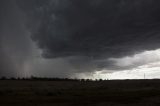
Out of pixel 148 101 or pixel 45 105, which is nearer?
pixel 45 105

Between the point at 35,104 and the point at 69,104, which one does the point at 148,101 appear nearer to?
the point at 69,104

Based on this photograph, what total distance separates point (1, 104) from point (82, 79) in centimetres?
6549

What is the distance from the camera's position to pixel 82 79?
10144cm

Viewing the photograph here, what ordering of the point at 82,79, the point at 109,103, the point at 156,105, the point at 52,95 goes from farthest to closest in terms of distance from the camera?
1. the point at 82,79
2. the point at 52,95
3. the point at 109,103
4. the point at 156,105

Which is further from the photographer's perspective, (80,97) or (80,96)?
(80,96)

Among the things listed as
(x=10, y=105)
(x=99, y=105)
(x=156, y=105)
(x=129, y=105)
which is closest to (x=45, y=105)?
(x=10, y=105)

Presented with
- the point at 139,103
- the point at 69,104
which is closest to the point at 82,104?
the point at 69,104

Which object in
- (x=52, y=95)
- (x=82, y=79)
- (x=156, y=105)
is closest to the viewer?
(x=156, y=105)

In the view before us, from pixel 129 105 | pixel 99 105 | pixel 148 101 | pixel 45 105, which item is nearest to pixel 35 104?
pixel 45 105

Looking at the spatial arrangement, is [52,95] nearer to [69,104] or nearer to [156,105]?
[69,104]

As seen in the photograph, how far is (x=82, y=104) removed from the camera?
36406 mm

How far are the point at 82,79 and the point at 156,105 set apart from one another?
219 feet

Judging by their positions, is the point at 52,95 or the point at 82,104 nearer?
the point at 82,104

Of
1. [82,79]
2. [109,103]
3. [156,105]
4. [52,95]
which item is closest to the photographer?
[156,105]
